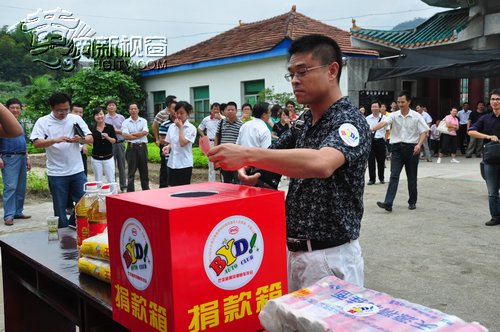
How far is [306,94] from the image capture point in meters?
1.85

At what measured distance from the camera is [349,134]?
168 centimetres

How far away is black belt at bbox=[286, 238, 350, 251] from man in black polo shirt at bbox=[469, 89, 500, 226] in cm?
493

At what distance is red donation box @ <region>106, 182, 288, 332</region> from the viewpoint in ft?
4.35

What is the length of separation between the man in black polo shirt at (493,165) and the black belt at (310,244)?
16.2 feet

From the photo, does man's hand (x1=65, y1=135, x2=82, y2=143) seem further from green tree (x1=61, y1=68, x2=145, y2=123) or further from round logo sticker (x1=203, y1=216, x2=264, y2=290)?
green tree (x1=61, y1=68, x2=145, y2=123)

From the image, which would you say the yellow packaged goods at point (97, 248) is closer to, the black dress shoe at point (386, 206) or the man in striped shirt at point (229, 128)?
the man in striped shirt at point (229, 128)

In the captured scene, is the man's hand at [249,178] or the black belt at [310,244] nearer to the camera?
the black belt at [310,244]

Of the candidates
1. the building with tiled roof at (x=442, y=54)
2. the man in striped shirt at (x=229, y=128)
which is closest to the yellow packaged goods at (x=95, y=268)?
the man in striped shirt at (x=229, y=128)

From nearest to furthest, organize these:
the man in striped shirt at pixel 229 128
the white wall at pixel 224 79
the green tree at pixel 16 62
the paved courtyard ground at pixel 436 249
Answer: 1. the paved courtyard ground at pixel 436 249
2. the man in striped shirt at pixel 229 128
3. the white wall at pixel 224 79
4. the green tree at pixel 16 62

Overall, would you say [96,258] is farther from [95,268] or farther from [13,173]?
[13,173]

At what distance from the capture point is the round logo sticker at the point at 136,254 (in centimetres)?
141

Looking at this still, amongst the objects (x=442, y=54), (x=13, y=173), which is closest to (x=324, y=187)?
(x=13, y=173)

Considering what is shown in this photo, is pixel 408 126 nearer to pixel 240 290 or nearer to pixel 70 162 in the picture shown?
pixel 70 162

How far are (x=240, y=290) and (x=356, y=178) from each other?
64 centimetres
